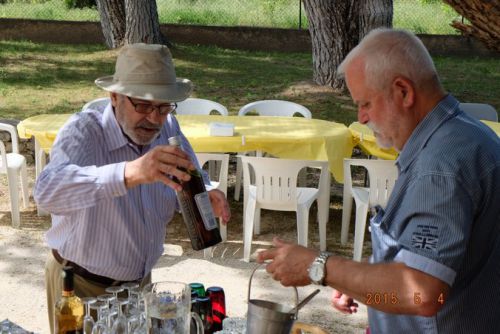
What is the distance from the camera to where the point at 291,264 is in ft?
8.59

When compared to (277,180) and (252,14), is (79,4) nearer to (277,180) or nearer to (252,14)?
(252,14)

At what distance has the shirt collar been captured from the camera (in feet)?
8.36

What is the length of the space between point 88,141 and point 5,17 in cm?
1872

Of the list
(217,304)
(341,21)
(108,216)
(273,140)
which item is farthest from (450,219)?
(341,21)

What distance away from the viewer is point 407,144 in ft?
8.50

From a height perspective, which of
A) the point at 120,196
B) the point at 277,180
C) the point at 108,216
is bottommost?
the point at 277,180

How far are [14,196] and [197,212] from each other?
16.7 ft

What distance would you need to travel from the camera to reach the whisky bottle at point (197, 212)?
311 centimetres

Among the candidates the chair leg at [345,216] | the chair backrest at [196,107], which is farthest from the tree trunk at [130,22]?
the chair leg at [345,216]

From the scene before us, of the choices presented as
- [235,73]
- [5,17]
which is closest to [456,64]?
[235,73]

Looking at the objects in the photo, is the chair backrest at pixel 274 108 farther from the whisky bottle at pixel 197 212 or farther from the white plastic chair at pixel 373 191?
the whisky bottle at pixel 197 212

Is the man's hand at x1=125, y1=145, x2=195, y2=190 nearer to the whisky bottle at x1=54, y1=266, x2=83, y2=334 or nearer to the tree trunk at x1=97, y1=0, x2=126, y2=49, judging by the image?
the whisky bottle at x1=54, y1=266, x2=83, y2=334

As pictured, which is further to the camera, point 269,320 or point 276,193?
point 276,193

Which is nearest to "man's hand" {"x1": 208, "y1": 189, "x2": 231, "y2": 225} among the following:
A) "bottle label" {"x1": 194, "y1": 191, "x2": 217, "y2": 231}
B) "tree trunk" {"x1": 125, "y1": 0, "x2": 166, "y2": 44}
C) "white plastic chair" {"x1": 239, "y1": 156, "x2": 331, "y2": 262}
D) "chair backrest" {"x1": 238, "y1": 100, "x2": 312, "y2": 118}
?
"bottle label" {"x1": 194, "y1": 191, "x2": 217, "y2": 231}
